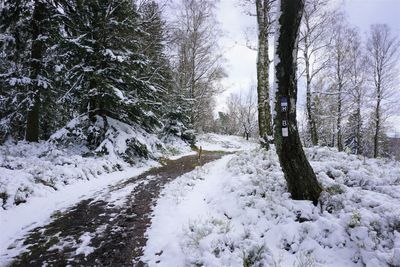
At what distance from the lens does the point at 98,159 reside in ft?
33.8

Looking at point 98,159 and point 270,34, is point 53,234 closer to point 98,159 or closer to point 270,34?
point 98,159

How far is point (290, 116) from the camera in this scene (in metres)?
5.08

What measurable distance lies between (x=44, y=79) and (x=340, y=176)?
1204cm

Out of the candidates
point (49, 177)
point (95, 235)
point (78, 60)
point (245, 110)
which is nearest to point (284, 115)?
point (95, 235)

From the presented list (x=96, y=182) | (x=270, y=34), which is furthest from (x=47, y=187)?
(x=270, y=34)

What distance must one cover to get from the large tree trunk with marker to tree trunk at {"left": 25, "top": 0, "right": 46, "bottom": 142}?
35.4ft

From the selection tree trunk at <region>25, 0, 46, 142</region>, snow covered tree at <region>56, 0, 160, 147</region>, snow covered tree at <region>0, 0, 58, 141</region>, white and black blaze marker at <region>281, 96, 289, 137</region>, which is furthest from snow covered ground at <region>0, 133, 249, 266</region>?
white and black blaze marker at <region>281, 96, 289, 137</region>

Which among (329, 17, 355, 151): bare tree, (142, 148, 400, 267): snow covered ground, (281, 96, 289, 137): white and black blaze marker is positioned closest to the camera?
(142, 148, 400, 267): snow covered ground

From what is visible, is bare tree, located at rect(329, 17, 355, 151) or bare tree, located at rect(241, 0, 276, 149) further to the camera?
bare tree, located at rect(329, 17, 355, 151)

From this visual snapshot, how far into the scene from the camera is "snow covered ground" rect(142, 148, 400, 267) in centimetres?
365

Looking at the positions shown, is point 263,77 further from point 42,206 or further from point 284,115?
point 42,206

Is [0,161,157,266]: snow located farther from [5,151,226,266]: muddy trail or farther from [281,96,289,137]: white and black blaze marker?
[281,96,289,137]: white and black blaze marker

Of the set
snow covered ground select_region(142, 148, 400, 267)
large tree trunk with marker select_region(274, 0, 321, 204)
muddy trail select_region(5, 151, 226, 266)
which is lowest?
muddy trail select_region(5, 151, 226, 266)

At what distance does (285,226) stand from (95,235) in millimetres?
3273
